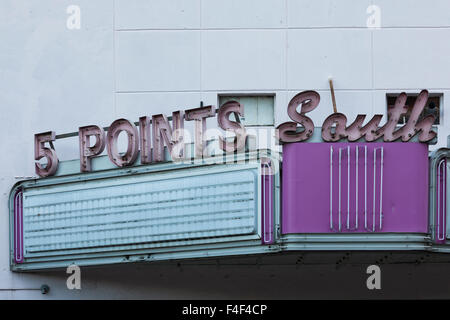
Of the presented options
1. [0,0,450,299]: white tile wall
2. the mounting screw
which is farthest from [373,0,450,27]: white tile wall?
the mounting screw

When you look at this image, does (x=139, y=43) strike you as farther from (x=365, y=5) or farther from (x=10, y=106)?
(x=365, y=5)

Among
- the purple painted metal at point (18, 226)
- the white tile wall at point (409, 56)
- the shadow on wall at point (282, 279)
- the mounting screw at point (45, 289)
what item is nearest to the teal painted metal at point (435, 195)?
the shadow on wall at point (282, 279)

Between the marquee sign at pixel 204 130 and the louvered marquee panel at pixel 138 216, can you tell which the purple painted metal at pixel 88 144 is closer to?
the marquee sign at pixel 204 130

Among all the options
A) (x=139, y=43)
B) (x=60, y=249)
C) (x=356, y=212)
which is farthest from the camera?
(x=139, y=43)

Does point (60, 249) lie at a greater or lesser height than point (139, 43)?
lesser

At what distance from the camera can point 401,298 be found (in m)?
15.7

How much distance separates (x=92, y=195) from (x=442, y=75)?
692cm

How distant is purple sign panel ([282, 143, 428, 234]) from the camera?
512 inches

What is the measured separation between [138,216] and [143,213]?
0.37ft

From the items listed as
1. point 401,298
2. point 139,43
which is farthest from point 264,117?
point 401,298

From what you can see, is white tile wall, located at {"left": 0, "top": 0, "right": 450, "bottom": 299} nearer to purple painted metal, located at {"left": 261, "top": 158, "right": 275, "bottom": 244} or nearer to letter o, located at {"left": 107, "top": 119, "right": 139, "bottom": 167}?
letter o, located at {"left": 107, "top": 119, "right": 139, "bottom": 167}

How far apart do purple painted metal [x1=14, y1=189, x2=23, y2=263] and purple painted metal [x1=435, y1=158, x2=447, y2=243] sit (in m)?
7.61

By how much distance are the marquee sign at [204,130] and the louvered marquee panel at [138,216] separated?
0.34 meters

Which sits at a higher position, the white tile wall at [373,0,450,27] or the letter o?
the white tile wall at [373,0,450,27]
